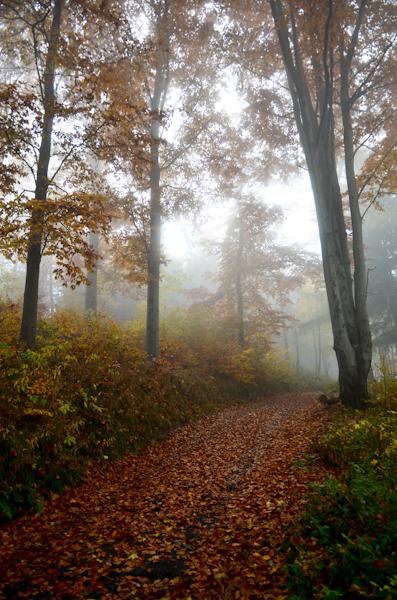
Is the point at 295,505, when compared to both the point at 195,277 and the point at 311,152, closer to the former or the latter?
the point at 311,152

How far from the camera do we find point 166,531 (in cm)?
415

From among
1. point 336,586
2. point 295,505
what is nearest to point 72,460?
point 295,505

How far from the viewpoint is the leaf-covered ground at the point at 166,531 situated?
3.19 m

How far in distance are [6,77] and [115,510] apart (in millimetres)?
12041

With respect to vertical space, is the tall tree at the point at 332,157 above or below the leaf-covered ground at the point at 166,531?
above

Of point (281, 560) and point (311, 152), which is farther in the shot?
point (311, 152)

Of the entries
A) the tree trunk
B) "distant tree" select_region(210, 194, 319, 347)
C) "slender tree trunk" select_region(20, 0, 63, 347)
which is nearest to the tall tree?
the tree trunk

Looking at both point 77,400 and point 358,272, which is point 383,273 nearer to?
point 358,272

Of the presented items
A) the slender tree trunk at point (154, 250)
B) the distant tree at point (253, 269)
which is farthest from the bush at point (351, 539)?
the distant tree at point (253, 269)

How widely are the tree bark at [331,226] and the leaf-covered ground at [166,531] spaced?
9.94 ft

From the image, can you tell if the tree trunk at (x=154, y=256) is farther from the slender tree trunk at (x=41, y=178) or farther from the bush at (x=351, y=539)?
the bush at (x=351, y=539)

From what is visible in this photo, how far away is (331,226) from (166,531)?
8.42 m

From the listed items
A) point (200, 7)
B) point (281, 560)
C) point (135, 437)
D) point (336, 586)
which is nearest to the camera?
point (336, 586)

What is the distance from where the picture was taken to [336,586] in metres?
2.64
